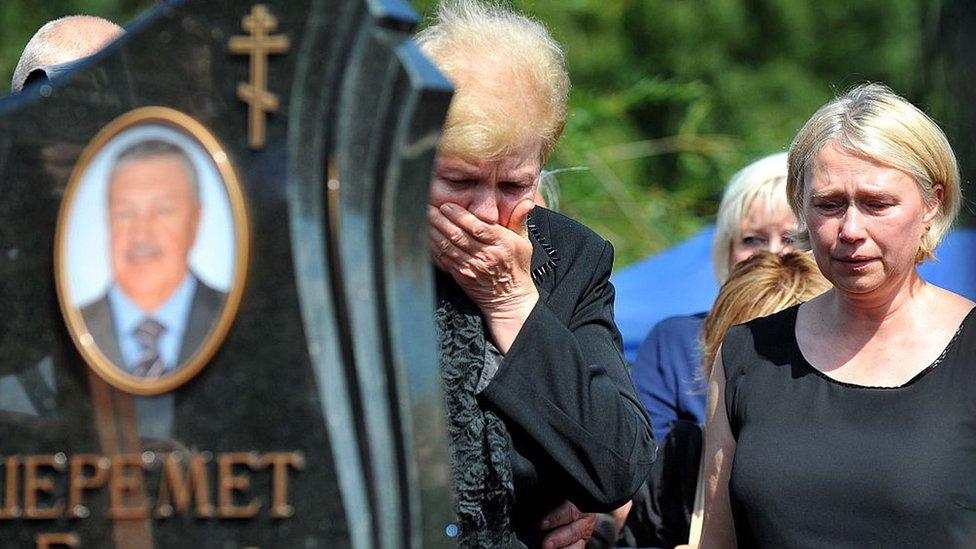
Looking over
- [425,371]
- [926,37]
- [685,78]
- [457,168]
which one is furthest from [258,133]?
[685,78]

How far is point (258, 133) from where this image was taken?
144cm

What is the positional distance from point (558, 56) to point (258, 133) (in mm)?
822

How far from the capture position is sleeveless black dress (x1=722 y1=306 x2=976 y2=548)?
94.0 inches

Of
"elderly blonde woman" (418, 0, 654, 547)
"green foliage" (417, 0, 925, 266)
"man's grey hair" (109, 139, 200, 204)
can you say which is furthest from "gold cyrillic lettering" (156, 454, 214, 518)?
"green foliage" (417, 0, 925, 266)

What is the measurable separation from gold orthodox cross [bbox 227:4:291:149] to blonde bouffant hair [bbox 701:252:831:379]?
6.70 feet

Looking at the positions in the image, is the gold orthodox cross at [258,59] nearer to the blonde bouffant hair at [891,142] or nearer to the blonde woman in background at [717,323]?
the blonde bouffant hair at [891,142]

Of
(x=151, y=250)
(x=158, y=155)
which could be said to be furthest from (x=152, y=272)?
(x=158, y=155)

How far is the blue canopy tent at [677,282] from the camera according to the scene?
515 cm

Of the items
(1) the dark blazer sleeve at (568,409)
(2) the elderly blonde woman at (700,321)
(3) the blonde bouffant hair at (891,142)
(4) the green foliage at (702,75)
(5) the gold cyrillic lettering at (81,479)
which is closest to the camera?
(5) the gold cyrillic lettering at (81,479)

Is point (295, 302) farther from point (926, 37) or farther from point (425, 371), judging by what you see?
point (926, 37)

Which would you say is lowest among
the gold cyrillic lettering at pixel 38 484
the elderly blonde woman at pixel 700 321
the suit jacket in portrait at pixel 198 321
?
the elderly blonde woman at pixel 700 321

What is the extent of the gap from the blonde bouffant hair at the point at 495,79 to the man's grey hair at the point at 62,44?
99 centimetres

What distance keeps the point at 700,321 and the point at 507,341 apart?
1965 millimetres

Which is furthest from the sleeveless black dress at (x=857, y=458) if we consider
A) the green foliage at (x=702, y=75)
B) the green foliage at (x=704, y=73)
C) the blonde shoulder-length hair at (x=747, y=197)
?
the green foliage at (x=704, y=73)
